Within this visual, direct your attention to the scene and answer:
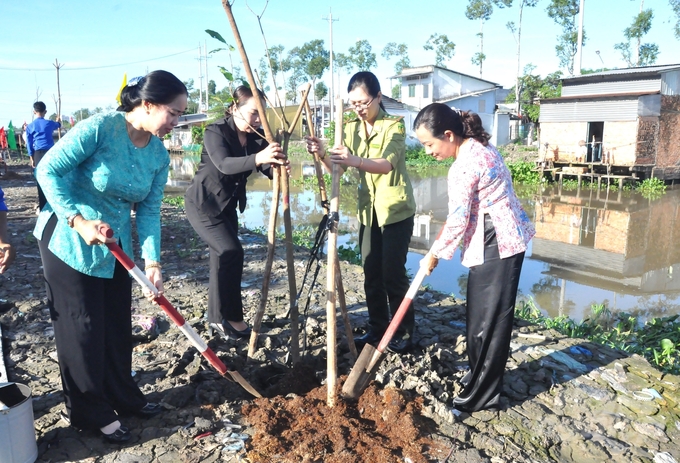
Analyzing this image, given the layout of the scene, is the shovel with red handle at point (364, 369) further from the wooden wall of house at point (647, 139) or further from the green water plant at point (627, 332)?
the wooden wall of house at point (647, 139)

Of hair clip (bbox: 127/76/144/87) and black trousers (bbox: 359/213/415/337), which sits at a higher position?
hair clip (bbox: 127/76/144/87)

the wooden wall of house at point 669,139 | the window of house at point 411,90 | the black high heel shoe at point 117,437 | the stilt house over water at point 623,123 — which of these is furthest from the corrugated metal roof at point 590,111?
the black high heel shoe at point 117,437

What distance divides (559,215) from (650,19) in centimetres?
3236

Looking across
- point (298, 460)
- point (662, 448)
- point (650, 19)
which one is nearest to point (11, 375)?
point (298, 460)

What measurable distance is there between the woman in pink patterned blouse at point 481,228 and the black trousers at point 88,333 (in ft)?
5.32

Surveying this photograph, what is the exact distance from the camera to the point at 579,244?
923 centimetres

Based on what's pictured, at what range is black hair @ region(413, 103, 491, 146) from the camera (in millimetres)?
2580

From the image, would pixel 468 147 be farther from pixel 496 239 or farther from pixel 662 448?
pixel 662 448

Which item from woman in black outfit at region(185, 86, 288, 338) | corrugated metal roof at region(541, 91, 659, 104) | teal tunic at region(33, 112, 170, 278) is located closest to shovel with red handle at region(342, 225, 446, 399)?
woman in black outfit at region(185, 86, 288, 338)

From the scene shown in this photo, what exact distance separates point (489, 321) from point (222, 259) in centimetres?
196

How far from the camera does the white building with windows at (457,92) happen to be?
3419cm

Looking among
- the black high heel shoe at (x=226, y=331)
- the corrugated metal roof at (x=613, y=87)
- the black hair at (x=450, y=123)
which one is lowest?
the black high heel shoe at (x=226, y=331)

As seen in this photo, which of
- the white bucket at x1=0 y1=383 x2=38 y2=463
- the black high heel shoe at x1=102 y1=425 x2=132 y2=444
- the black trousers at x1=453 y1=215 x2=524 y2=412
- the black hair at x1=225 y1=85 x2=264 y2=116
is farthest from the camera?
the black hair at x1=225 y1=85 x2=264 y2=116

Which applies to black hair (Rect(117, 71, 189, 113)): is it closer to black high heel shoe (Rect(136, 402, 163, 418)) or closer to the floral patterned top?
the floral patterned top
